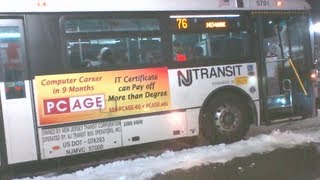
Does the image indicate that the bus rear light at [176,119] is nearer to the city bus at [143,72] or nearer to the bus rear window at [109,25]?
the city bus at [143,72]

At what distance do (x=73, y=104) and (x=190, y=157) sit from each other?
2.03 meters

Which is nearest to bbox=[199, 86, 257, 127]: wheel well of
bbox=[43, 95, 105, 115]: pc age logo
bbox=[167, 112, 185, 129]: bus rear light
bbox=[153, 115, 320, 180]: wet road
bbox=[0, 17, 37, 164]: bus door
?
bbox=[167, 112, 185, 129]: bus rear light

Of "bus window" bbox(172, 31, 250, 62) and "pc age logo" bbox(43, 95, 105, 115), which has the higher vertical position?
"bus window" bbox(172, 31, 250, 62)

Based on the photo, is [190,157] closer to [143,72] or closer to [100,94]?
[143,72]

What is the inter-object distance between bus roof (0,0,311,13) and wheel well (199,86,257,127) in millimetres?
1465

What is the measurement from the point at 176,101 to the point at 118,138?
4.03 ft

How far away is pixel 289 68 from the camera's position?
Answer: 10375 millimetres

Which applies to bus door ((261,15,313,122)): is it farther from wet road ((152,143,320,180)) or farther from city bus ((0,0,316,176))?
wet road ((152,143,320,180))

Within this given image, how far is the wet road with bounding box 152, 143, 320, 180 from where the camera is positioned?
23.1 ft

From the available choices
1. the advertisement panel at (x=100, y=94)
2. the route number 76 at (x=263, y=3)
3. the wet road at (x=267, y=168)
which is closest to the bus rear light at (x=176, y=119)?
the advertisement panel at (x=100, y=94)

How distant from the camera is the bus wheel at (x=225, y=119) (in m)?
9.02

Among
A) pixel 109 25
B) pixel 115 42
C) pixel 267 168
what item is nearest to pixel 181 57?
pixel 115 42

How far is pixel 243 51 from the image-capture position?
9.45 m

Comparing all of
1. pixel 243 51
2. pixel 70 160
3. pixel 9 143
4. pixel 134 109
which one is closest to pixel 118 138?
pixel 134 109
